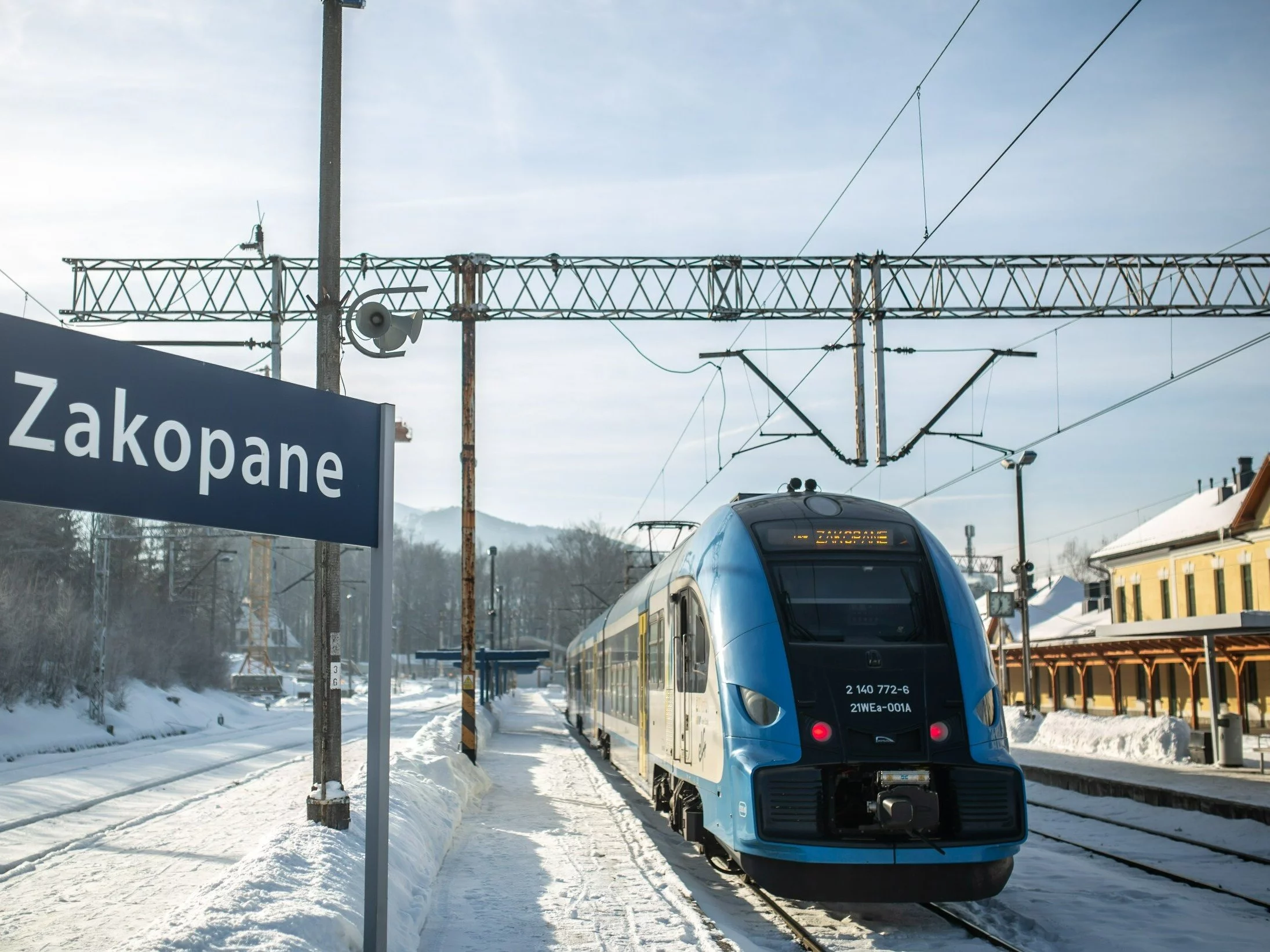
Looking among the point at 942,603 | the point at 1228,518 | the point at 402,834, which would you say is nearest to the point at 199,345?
the point at 402,834

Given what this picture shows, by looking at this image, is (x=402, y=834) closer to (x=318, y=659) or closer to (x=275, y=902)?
(x=318, y=659)

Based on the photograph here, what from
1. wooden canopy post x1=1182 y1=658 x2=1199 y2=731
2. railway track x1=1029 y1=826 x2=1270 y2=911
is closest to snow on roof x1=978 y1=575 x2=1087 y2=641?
wooden canopy post x1=1182 y1=658 x2=1199 y2=731

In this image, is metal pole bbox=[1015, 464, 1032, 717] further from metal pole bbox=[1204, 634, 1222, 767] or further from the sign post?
the sign post

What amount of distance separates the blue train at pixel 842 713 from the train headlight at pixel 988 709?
18 mm

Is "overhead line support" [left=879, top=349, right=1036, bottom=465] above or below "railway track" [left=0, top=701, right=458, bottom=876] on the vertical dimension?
above

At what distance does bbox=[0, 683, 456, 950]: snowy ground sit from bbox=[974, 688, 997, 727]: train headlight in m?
5.58

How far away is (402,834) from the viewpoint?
1055 cm

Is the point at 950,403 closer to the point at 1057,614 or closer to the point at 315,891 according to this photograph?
the point at 315,891

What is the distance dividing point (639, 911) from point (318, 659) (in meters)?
4.31

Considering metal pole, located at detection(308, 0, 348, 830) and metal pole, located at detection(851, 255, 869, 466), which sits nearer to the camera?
metal pole, located at detection(308, 0, 348, 830)

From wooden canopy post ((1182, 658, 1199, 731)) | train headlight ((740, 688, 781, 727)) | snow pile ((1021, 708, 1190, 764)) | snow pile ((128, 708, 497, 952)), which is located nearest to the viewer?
snow pile ((128, 708, 497, 952))

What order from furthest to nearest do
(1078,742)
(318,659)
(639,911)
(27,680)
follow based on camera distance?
(27,680) < (1078,742) < (318,659) < (639,911)

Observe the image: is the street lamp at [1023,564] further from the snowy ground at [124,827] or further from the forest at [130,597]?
the snowy ground at [124,827]

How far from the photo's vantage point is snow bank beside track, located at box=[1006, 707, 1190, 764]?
24641 millimetres
